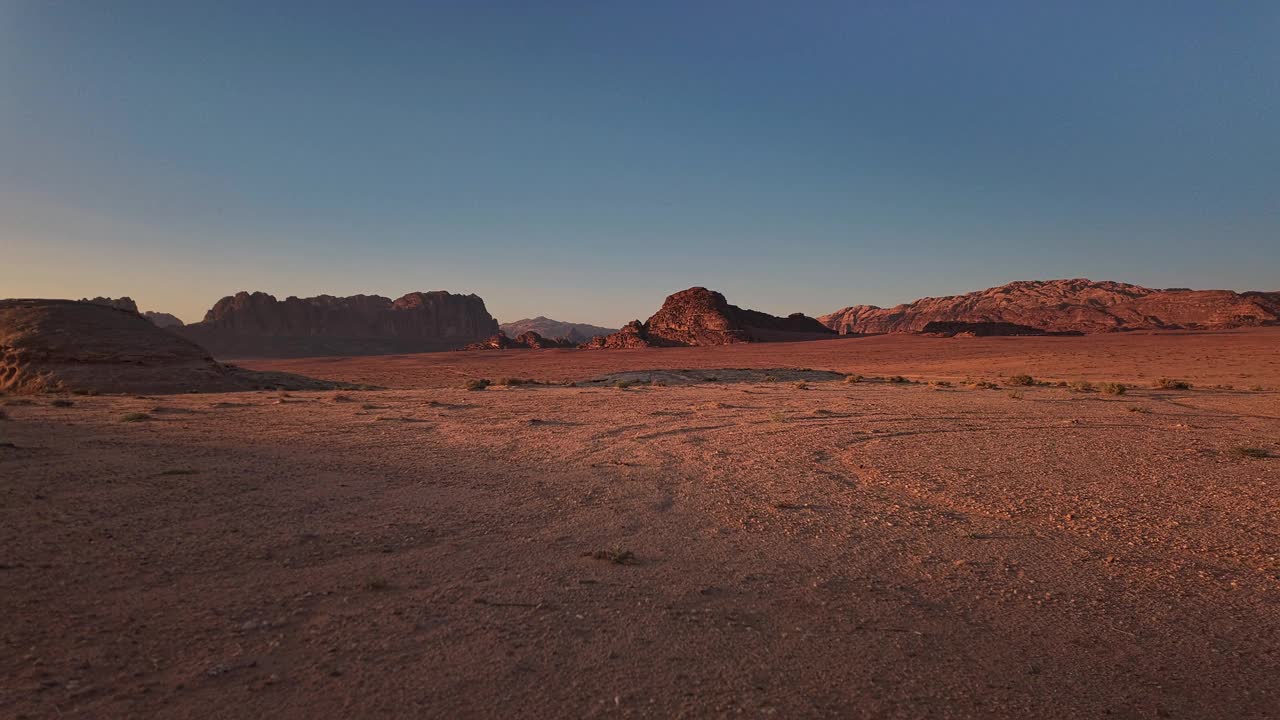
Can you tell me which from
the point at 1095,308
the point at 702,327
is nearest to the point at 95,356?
the point at 702,327

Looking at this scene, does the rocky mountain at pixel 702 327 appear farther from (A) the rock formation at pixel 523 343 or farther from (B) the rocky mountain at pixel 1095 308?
(B) the rocky mountain at pixel 1095 308

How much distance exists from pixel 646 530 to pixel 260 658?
3343 millimetres

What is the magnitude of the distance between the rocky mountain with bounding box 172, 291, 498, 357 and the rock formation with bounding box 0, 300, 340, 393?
8898 cm

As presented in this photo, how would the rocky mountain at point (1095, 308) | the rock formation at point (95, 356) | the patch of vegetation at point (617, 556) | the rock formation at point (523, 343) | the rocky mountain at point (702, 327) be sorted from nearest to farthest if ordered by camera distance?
the patch of vegetation at point (617, 556) → the rock formation at point (95, 356) → the rocky mountain at point (1095, 308) → the rocky mountain at point (702, 327) → the rock formation at point (523, 343)

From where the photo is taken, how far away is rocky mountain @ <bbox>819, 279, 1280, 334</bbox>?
87.8 m

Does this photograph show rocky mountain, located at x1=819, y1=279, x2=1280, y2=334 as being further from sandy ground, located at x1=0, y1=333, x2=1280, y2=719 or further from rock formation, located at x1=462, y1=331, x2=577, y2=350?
sandy ground, located at x1=0, y1=333, x2=1280, y2=719

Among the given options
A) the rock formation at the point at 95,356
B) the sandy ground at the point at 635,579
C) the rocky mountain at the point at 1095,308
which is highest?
the rocky mountain at the point at 1095,308

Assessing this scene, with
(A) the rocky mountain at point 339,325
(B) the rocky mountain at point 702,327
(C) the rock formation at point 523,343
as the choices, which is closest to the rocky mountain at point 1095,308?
(B) the rocky mountain at point 702,327

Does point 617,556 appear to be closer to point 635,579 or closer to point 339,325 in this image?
point 635,579

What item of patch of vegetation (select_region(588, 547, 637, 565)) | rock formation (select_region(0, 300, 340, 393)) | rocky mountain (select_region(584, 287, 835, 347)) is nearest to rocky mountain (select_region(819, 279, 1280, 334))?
rocky mountain (select_region(584, 287, 835, 347))

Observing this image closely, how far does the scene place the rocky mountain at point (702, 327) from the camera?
9712 centimetres

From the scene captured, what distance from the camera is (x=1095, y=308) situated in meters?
108

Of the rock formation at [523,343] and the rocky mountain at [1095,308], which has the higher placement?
the rocky mountain at [1095,308]

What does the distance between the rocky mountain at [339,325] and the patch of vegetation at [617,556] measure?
12126 centimetres
